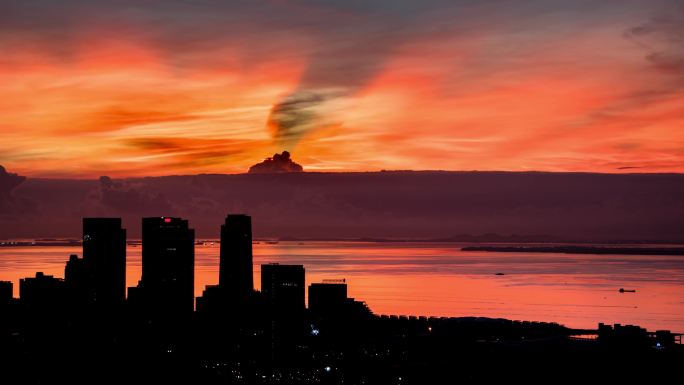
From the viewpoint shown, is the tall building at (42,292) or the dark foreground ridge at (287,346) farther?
the tall building at (42,292)

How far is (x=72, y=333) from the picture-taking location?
503 ft

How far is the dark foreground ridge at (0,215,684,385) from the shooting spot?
108312mm

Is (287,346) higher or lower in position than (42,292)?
lower

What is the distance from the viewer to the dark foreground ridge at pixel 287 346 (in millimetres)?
108312

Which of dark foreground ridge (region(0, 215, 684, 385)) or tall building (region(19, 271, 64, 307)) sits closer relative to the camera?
dark foreground ridge (region(0, 215, 684, 385))

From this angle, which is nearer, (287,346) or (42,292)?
(287,346)

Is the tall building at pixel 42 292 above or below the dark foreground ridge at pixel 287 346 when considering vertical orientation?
above

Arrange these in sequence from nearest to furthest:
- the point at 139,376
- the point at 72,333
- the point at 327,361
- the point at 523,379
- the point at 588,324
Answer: the point at 523,379
the point at 139,376
the point at 327,361
the point at 72,333
the point at 588,324

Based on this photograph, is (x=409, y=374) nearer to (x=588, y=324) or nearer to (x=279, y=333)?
(x=279, y=333)

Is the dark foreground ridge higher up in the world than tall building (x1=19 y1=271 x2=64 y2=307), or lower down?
lower down

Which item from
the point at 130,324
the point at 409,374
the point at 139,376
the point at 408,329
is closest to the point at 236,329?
the point at 130,324

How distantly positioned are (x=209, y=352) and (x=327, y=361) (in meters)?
20.8

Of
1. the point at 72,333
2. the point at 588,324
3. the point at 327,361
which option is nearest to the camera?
the point at 327,361

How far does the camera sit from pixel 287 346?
149 m
